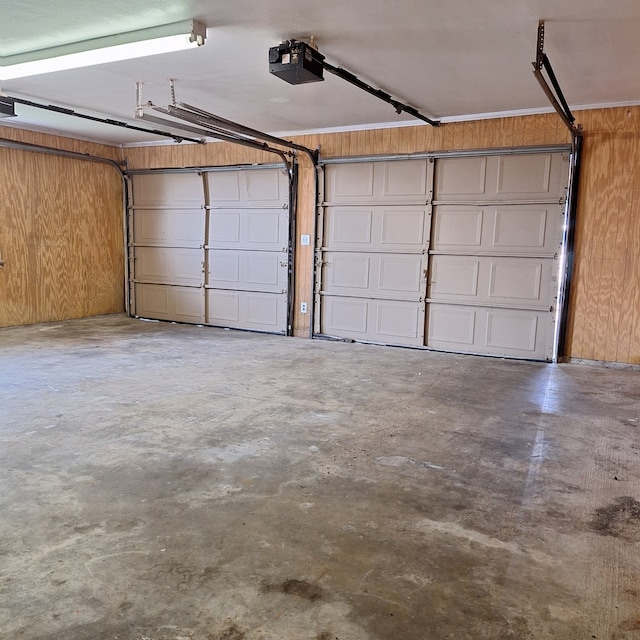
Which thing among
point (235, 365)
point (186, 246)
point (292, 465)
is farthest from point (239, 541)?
point (186, 246)

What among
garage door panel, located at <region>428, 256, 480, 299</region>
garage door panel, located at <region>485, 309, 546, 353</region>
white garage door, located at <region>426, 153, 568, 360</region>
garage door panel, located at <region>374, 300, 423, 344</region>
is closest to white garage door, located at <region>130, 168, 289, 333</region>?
garage door panel, located at <region>374, 300, 423, 344</region>

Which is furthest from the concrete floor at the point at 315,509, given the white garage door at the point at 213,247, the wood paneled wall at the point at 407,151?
the white garage door at the point at 213,247

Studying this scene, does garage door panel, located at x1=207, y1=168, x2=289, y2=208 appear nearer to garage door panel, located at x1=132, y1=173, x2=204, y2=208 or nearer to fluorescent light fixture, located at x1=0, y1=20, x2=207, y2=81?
garage door panel, located at x1=132, y1=173, x2=204, y2=208

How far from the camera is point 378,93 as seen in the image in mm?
4902

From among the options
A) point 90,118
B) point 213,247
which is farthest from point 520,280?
point 90,118

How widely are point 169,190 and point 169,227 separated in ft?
1.77

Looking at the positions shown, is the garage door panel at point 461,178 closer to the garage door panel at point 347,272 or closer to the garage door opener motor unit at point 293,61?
the garage door panel at point 347,272

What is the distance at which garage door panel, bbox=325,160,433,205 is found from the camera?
6.27 metres

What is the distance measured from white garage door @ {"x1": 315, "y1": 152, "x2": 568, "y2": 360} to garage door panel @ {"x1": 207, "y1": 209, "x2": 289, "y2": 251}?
2.12ft

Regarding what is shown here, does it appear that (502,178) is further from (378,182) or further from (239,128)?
(239,128)

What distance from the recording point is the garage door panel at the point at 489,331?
5852mm

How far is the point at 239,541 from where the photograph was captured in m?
2.21

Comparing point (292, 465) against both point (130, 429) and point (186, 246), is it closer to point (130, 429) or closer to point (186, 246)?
point (130, 429)

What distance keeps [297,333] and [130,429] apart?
12.7 feet
